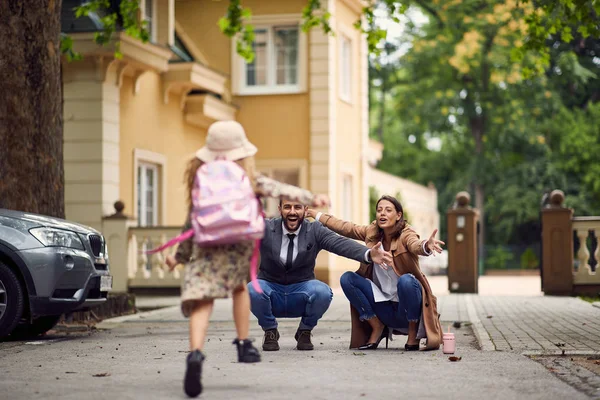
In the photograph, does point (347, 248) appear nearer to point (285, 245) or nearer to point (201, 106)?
point (285, 245)

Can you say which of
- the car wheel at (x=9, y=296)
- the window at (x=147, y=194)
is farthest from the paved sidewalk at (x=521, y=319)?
the car wheel at (x=9, y=296)

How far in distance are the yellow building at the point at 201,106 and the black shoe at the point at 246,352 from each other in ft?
41.8

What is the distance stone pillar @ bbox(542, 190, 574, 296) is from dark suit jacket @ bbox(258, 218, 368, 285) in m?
11.0

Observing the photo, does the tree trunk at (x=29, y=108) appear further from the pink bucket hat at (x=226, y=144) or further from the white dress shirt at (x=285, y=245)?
the pink bucket hat at (x=226, y=144)

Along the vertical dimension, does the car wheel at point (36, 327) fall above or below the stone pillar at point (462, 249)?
below

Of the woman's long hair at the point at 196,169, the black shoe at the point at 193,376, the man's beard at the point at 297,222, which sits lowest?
the black shoe at the point at 193,376

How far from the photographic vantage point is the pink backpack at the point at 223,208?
287 inches

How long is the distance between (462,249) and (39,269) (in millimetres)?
11900

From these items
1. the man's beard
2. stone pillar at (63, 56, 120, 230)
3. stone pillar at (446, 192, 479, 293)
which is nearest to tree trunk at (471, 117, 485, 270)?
stone pillar at (446, 192, 479, 293)

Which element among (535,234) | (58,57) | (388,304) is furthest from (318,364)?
(535,234)

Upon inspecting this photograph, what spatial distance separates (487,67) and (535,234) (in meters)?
8.51

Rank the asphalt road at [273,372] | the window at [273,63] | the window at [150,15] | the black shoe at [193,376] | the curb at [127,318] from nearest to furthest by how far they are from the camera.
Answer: the black shoe at [193,376], the asphalt road at [273,372], the curb at [127,318], the window at [150,15], the window at [273,63]

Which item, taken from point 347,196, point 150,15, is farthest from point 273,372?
point 347,196

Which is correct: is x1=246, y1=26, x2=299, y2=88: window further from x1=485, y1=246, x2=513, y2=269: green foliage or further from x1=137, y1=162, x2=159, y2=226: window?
x1=485, y1=246, x2=513, y2=269: green foliage
